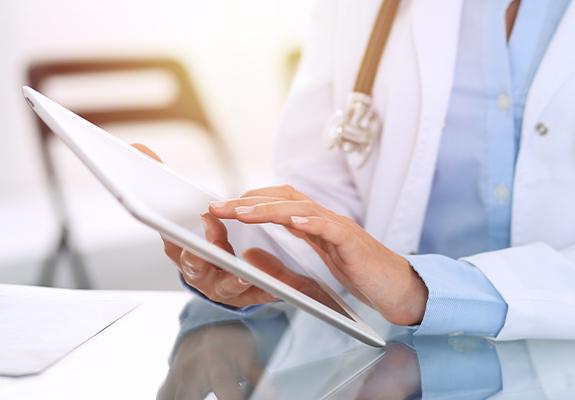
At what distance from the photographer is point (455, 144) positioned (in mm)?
1147

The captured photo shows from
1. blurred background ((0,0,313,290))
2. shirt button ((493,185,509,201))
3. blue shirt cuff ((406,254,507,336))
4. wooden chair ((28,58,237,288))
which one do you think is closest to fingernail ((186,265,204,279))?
blue shirt cuff ((406,254,507,336))

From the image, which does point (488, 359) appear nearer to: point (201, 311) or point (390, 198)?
point (201, 311)

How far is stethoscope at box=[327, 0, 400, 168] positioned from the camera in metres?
1.12

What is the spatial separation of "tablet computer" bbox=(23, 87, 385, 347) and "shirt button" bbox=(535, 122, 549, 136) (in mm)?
387

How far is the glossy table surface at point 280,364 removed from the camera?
25.5 inches

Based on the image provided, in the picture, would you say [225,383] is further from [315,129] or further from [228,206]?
[315,129]

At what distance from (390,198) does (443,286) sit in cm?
35

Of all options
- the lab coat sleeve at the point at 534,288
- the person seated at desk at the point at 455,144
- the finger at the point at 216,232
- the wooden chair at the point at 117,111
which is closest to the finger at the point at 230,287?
the person seated at desk at the point at 455,144

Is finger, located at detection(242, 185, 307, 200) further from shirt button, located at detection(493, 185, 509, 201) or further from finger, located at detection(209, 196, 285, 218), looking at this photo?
shirt button, located at detection(493, 185, 509, 201)

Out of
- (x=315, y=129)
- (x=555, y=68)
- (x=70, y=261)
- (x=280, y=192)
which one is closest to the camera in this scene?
(x=280, y=192)

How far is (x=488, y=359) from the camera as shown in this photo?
0.75 meters

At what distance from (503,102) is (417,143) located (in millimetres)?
125

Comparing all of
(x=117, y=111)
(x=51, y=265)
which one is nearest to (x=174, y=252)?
(x=117, y=111)

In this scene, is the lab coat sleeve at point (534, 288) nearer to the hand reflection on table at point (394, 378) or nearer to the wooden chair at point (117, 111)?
the hand reflection on table at point (394, 378)
